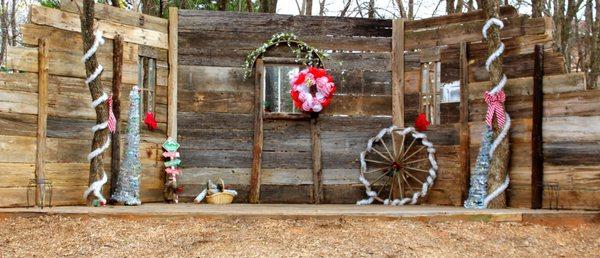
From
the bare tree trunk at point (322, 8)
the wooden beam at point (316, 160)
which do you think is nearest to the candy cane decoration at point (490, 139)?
the wooden beam at point (316, 160)

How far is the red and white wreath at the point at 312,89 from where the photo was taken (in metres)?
8.85

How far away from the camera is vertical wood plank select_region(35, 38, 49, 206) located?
282 inches

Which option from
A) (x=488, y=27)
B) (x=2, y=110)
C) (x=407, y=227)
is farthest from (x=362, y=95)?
(x=2, y=110)

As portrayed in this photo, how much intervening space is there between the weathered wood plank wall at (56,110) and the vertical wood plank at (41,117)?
50mm

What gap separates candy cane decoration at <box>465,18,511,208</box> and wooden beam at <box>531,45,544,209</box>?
1.02ft

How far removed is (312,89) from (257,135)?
0.95 meters

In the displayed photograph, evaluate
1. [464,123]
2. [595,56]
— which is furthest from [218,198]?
[595,56]

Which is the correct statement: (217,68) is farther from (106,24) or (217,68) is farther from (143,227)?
(143,227)

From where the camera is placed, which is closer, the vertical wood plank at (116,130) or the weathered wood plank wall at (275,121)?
the vertical wood plank at (116,130)

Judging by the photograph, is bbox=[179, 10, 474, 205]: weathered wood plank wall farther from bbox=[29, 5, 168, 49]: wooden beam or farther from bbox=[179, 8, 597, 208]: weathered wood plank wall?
bbox=[29, 5, 168, 49]: wooden beam

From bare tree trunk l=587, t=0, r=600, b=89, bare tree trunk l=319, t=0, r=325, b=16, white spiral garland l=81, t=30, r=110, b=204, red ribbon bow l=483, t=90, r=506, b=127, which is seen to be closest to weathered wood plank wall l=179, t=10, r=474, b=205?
red ribbon bow l=483, t=90, r=506, b=127

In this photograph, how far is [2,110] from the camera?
6.96m

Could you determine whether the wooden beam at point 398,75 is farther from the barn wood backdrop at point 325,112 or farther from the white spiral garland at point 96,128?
the white spiral garland at point 96,128

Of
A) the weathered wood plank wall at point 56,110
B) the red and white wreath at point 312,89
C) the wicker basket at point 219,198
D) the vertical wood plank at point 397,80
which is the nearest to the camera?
the weathered wood plank wall at point 56,110
